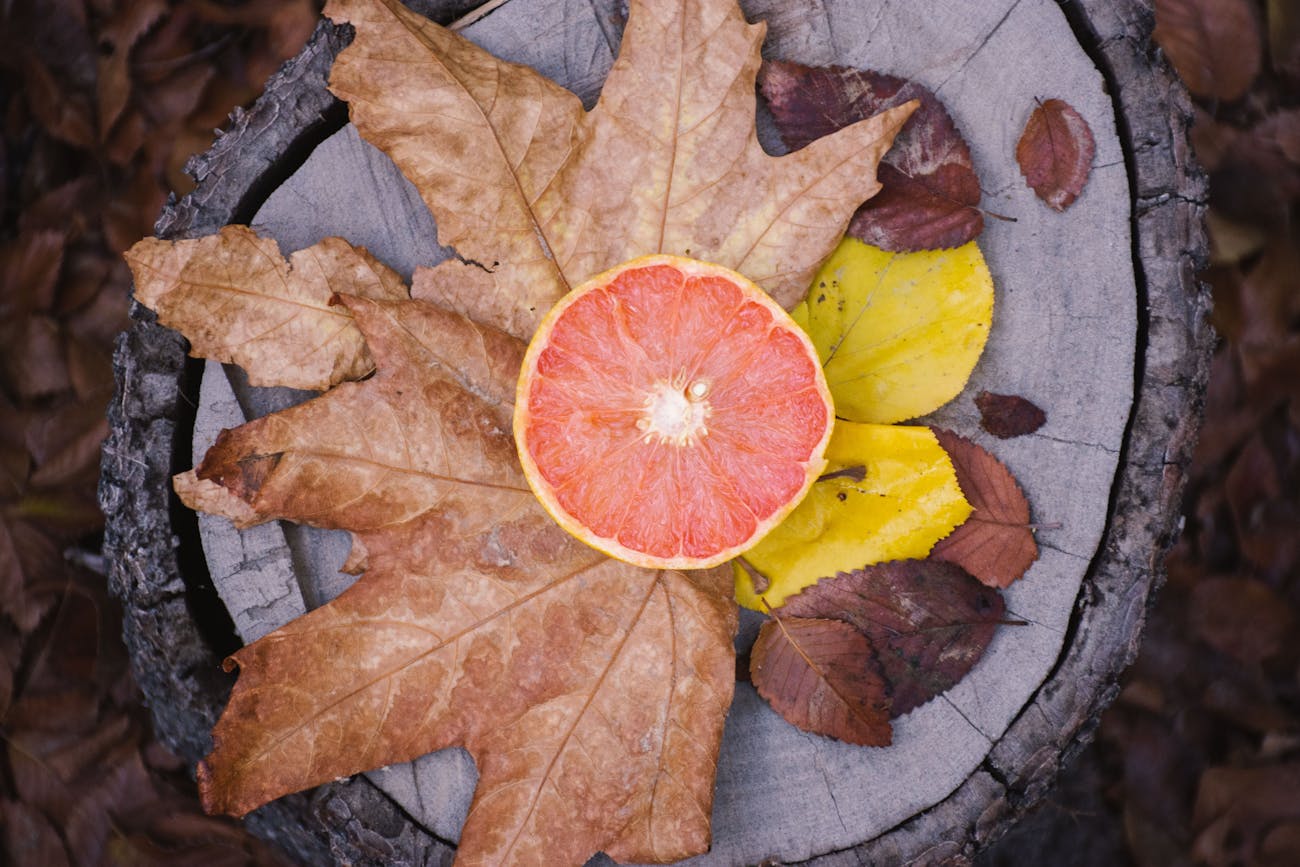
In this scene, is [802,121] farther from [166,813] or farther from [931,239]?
[166,813]

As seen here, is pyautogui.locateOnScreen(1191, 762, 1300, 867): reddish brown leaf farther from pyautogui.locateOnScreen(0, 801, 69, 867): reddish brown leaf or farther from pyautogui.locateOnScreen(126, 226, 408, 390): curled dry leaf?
pyautogui.locateOnScreen(0, 801, 69, 867): reddish brown leaf

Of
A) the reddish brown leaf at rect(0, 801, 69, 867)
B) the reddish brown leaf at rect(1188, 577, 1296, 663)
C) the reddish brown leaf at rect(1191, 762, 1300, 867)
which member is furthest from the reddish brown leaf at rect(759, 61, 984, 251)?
the reddish brown leaf at rect(0, 801, 69, 867)

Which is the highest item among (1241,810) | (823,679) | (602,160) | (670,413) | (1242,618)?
(602,160)

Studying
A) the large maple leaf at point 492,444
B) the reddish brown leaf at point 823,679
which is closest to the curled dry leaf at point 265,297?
the large maple leaf at point 492,444

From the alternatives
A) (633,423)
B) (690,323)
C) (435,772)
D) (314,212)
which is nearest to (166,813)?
(435,772)

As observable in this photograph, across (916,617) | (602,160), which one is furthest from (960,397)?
(602,160)

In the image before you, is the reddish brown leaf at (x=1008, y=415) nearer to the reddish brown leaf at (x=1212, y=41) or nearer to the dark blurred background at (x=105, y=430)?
the dark blurred background at (x=105, y=430)

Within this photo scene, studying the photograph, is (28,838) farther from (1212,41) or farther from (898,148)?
(1212,41)
